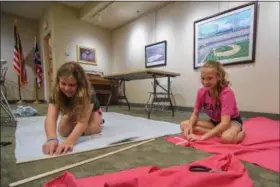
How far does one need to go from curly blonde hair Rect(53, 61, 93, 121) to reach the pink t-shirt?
2.40 ft

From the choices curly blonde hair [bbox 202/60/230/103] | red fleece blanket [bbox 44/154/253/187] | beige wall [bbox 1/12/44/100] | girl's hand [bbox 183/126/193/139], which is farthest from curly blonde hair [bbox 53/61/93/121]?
beige wall [bbox 1/12/44/100]

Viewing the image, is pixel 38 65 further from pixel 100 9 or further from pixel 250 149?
pixel 250 149

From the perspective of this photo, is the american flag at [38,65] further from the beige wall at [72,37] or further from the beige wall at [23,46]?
the beige wall at [72,37]

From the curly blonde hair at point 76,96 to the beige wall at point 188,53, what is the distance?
6.57 ft

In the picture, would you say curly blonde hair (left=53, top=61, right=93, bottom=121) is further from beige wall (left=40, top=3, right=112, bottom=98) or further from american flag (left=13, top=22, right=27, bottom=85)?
american flag (left=13, top=22, right=27, bottom=85)

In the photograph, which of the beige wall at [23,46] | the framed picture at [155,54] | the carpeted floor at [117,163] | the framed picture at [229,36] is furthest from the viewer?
the beige wall at [23,46]

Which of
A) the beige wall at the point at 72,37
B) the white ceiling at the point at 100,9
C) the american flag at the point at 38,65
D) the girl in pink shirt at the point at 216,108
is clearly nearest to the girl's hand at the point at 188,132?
the girl in pink shirt at the point at 216,108

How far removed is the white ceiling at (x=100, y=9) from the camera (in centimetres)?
331

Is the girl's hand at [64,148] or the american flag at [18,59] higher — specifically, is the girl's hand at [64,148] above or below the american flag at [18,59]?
below

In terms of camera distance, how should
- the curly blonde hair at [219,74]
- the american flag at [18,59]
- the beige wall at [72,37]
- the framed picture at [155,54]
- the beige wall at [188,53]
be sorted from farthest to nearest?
the american flag at [18,59], the beige wall at [72,37], the framed picture at [155,54], the beige wall at [188,53], the curly blonde hair at [219,74]

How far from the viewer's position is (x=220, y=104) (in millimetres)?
1084

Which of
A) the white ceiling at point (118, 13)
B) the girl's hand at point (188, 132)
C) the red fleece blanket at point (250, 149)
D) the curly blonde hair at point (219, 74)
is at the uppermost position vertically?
the white ceiling at point (118, 13)

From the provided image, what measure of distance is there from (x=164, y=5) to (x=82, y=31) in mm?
1921

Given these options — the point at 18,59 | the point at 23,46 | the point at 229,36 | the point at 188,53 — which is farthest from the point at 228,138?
the point at 23,46
